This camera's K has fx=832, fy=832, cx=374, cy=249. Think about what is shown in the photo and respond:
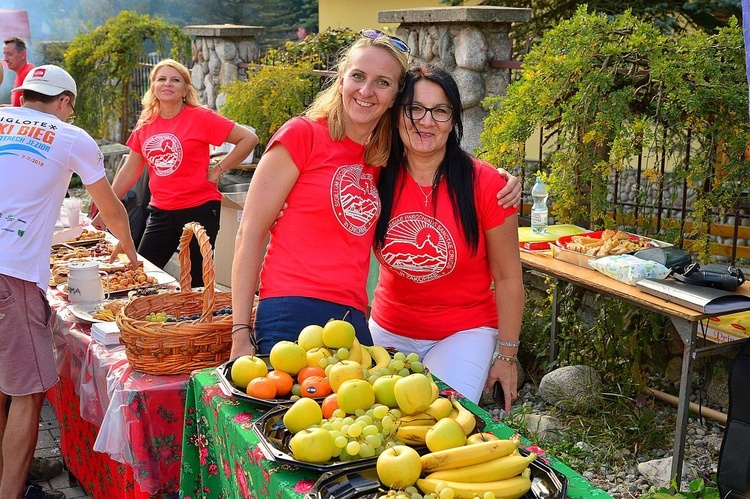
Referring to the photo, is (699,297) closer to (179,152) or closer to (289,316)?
(289,316)

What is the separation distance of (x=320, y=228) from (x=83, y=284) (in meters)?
1.49

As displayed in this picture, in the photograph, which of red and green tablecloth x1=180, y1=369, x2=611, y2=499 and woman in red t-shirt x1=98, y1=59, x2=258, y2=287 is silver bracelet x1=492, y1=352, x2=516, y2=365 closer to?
red and green tablecloth x1=180, y1=369, x2=611, y2=499

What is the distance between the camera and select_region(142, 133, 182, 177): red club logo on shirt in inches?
208

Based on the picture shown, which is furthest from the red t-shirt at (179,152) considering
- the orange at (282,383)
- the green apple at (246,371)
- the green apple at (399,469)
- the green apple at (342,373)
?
the green apple at (399,469)

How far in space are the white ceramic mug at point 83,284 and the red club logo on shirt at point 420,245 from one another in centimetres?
155

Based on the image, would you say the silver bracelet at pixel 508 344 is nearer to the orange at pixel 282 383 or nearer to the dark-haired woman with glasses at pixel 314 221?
the dark-haired woman with glasses at pixel 314 221

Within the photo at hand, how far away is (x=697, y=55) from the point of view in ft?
13.8

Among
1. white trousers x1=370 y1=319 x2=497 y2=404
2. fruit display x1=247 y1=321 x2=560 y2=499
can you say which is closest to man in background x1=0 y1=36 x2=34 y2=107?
white trousers x1=370 y1=319 x2=497 y2=404

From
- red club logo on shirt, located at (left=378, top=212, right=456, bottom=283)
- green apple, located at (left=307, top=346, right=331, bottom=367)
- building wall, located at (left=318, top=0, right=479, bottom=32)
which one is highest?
building wall, located at (left=318, top=0, right=479, bottom=32)

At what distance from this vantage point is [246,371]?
7.69 feet

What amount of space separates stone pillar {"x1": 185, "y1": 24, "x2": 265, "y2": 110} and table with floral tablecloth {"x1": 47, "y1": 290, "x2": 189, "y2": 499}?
6937mm

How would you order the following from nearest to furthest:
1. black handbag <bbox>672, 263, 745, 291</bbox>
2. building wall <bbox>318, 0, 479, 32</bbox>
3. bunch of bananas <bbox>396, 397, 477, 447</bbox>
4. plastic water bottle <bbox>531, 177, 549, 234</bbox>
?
bunch of bananas <bbox>396, 397, 477, 447</bbox>, black handbag <bbox>672, 263, 745, 291</bbox>, plastic water bottle <bbox>531, 177, 549, 234</bbox>, building wall <bbox>318, 0, 479, 32</bbox>

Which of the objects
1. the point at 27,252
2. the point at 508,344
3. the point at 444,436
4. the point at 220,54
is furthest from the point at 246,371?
the point at 220,54

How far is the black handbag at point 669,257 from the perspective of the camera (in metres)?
3.64
